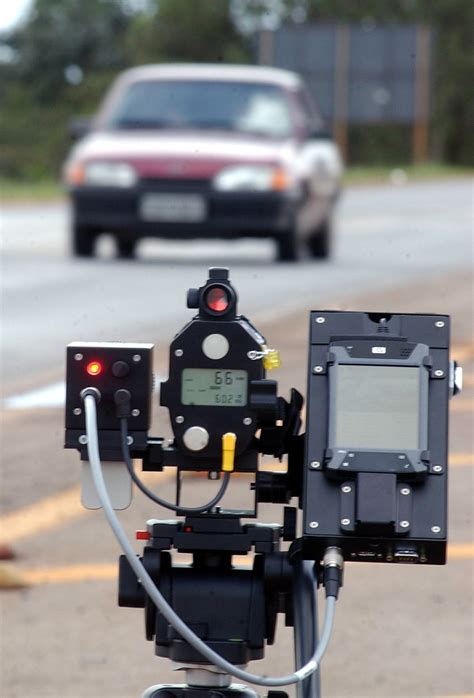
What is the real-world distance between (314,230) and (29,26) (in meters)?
36.1

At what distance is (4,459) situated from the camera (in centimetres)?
737

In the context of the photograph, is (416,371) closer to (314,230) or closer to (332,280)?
(332,280)

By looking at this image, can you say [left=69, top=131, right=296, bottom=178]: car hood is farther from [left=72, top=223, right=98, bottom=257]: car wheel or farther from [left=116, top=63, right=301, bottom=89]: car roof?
[left=72, top=223, right=98, bottom=257]: car wheel

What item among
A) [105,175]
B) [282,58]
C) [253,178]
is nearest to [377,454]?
[253,178]

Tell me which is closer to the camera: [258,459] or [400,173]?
[258,459]

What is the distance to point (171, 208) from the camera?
15391 mm

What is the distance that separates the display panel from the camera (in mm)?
2531

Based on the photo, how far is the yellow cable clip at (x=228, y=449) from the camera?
2.52 m

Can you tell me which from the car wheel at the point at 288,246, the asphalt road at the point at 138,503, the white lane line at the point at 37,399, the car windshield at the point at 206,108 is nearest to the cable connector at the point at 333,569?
the asphalt road at the point at 138,503

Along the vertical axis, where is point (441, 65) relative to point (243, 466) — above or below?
above

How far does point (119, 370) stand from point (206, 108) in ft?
44.9

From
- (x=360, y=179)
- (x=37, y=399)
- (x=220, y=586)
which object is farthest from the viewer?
(x=360, y=179)

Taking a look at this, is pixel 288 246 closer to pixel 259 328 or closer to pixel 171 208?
pixel 171 208

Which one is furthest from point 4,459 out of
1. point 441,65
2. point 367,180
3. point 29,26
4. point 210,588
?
point 441,65
